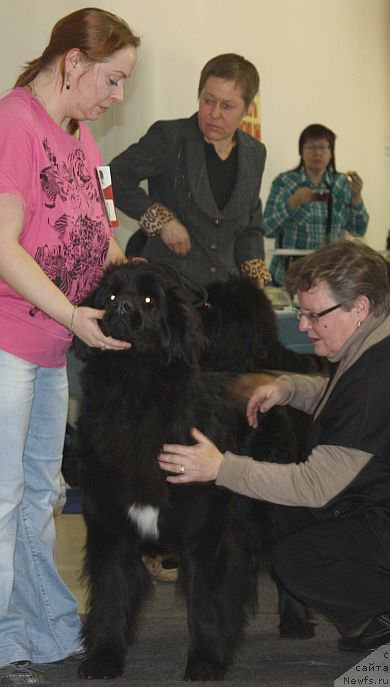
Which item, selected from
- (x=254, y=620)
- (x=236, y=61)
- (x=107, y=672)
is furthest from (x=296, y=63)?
(x=107, y=672)

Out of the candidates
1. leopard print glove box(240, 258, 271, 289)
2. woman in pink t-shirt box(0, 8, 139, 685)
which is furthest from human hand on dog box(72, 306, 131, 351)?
leopard print glove box(240, 258, 271, 289)

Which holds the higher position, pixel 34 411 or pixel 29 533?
pixel 34 411

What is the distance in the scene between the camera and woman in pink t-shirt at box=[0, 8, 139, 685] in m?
2.20

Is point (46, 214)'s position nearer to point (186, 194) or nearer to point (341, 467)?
point (341, 467)

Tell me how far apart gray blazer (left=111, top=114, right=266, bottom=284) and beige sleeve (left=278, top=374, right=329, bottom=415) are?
0.81m

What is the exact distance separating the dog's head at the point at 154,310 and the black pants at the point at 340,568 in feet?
1.89

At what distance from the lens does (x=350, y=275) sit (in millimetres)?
2471

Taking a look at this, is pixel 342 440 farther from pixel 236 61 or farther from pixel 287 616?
pixel 236 61

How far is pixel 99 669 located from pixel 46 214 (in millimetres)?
1089

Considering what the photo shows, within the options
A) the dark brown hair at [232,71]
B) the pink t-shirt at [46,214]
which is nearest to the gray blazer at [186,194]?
the dark brown hair at [232,71]

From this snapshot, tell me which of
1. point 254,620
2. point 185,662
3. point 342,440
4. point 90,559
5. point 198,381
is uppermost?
point 198,381

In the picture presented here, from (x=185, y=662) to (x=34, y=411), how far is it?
765mm

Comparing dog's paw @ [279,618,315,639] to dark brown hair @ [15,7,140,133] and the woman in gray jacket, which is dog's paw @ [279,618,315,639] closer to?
the woman in gray jacket

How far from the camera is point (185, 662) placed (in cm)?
260
